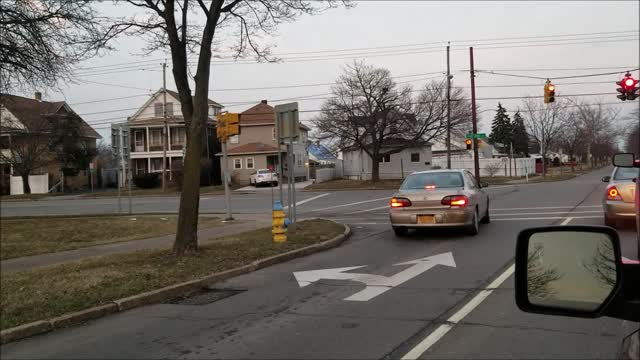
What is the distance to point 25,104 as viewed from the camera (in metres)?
53.2

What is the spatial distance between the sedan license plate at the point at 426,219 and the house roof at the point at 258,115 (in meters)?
46.8

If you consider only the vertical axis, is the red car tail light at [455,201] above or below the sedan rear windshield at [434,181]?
below

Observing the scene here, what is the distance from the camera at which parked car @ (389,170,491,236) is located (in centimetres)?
1210

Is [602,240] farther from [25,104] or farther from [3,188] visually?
[3,188]

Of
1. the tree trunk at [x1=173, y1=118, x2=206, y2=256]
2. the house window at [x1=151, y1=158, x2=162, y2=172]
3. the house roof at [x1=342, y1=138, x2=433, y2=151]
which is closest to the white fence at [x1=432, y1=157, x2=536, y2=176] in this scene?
the house roof at [x1=342, y1=138, x2=433, y2=151]

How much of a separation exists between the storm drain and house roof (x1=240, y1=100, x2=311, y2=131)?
50423mm

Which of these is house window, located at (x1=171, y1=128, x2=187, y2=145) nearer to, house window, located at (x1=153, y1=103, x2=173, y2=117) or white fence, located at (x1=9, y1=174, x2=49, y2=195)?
house window, located at (x1=153, y1=103, x2=173, y2=117)

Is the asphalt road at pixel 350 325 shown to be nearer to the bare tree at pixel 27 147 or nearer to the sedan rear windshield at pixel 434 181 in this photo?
the sedan rear windshield at pixel 434 181

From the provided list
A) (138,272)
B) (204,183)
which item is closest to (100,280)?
(138,272)

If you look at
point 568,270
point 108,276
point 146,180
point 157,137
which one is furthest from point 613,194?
point 157,137

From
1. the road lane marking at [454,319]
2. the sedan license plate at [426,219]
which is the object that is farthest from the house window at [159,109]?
the road lane marking at [454,319]

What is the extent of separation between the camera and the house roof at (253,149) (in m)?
55.4

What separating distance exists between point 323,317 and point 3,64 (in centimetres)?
1520

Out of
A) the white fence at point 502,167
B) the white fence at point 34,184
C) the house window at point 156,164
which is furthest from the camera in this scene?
the house window at point 156,164
